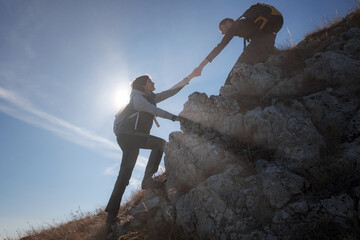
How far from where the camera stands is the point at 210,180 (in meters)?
4.86

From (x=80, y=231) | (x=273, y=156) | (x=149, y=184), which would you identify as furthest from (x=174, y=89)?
(x=80, y=231)

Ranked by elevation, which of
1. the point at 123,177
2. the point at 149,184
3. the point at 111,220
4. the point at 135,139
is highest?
the point at 135,139

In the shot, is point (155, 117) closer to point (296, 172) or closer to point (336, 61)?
point (296, 172)

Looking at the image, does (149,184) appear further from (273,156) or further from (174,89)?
(273,156)

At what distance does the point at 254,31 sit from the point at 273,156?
467cm

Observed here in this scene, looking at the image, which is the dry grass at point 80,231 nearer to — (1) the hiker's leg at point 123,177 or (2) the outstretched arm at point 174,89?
(1) the hiker's leg at point 123,177

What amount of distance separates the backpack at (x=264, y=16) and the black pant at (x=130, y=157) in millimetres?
5034

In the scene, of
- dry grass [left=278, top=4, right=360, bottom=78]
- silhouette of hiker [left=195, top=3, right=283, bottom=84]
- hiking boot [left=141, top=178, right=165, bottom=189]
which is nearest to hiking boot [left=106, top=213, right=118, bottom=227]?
hiking boot [left=141, top=178, right=165, bottom=189]

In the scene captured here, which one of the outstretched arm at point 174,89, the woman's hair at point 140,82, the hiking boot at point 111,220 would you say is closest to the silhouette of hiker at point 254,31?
the outstretched arm at point 174,89

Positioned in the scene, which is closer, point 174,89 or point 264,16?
point 264,16

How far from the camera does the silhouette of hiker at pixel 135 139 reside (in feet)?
20.0

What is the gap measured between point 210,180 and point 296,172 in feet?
5.68

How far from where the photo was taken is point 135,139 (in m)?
6.24

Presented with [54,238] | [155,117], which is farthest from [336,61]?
[54,238]
